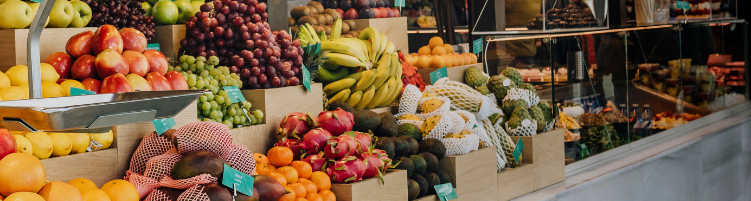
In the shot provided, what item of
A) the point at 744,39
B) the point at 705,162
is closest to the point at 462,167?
the point at 705,162

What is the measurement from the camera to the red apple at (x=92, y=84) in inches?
81.8

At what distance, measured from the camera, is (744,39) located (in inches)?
267

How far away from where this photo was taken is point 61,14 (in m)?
2.30

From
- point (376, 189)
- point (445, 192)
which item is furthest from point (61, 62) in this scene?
point (445, 192)

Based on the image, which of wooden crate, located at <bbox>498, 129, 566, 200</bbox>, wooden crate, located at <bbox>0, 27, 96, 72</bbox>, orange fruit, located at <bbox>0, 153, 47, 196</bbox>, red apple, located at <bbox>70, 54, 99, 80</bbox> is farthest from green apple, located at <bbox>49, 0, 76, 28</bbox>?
wooden crate, located at <bbox>498, 129, 566, 200</bbox>

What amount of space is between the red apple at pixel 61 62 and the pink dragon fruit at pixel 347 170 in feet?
3.17

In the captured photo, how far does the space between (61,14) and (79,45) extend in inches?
7.8

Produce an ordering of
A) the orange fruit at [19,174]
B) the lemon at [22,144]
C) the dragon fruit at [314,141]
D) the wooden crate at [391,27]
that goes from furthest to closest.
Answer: the wooden crate at [391,27] < the dragon fruit at [314,141] < the lemon at [22,144] < the orange fruit at [19,174]

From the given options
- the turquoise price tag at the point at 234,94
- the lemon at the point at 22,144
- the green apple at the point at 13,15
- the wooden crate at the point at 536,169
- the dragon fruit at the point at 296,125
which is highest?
the green apple at the point at 13,15

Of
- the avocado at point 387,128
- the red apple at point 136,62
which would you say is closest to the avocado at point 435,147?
the avocado at point 387,128

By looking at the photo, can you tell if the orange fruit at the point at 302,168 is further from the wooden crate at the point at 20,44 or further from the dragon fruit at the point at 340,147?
the wooden crate at the point at 20,44

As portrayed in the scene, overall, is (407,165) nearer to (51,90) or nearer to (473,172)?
(473,172)

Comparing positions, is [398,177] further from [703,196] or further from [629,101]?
[703,196]

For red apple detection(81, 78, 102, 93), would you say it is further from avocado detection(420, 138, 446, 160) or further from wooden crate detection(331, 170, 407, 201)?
avocado detection(420, 138, 446, 160)
